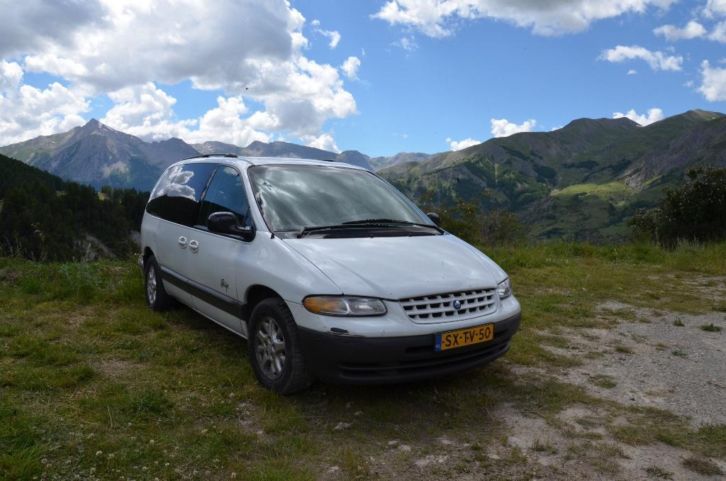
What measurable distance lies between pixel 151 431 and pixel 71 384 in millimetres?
1230

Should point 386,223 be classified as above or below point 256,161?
below

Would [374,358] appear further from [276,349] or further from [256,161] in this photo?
[256,161]

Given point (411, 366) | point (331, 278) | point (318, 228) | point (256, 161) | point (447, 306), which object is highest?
point (256, 161)

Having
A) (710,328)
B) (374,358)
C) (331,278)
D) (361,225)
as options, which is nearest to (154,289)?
(361,225)

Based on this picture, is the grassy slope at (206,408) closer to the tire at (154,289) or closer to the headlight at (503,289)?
the tire at (154,289)

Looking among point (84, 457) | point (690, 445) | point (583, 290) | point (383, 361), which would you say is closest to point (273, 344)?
point (383, 361)

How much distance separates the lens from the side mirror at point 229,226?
444cm

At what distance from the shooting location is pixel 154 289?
6621 millimetres

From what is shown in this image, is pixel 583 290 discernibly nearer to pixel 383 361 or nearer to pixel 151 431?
pixel 383 361

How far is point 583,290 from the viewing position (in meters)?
8.41

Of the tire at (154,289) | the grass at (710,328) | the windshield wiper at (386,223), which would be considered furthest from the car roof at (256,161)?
the grass at (710,328)

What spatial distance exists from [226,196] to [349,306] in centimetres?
215

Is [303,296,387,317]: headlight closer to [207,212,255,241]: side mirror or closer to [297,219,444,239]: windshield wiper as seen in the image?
[297,219,444,239]: windshield wiper

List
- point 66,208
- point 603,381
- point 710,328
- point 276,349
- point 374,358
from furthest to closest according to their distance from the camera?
point 66,208
point 710,328
point 603,381
point 276,349
point 374,358
